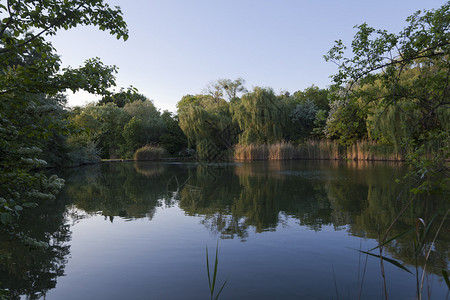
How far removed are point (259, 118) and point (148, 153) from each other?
12.3 metres

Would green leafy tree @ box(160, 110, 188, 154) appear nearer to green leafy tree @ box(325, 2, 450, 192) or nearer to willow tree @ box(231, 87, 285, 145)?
willow tree @ box(231, 87, 285, 145)

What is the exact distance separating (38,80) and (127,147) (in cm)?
3343

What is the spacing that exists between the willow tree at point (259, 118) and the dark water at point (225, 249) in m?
17.8

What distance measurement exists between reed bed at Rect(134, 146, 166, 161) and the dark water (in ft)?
76.1

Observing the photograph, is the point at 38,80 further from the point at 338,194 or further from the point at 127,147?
the point at 127,147

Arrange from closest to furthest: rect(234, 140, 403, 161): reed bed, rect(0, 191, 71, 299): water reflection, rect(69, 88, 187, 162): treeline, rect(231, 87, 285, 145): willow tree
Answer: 1. rect(0, 191, 71, 299): water reflection
2. rect(234, 140, 403, 161): reed bed
3. rect(231, 87, 285, 145): willow tree
4. rect(69, 88, 187, 162): treeline

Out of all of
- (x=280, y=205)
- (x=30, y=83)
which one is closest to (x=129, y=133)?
(x=280, y=205)

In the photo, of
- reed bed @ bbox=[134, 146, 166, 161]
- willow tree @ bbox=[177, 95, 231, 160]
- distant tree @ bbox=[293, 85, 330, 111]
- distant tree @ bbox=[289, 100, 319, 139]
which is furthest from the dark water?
distant tree @ bbox=[293, 85, 330, 111]

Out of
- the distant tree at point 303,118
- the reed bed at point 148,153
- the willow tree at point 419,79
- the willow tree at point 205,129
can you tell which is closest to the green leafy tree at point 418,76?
the willow tree at point 419,79

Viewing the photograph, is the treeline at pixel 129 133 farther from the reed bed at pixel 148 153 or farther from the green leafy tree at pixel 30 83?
the green leafy tree at pixel 30 83

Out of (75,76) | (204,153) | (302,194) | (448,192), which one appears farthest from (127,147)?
(75,76)

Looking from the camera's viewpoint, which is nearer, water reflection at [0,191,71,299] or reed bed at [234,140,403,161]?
water reflection at [0,191,71,299]

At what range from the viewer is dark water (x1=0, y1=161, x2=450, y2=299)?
3250mm

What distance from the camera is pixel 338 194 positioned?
28.5 ft
